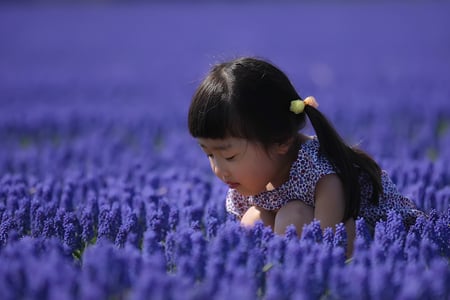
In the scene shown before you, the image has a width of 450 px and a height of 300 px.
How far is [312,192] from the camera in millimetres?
3742

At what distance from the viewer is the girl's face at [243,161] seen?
11.9 feet

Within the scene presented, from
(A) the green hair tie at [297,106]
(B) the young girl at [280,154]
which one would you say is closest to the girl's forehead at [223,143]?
(B) the young girl at [280,154]

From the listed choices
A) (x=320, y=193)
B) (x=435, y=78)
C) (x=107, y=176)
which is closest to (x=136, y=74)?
(x=435, y=78)

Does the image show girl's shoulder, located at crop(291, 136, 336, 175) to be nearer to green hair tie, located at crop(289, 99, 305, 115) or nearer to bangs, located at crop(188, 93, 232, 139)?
green hair tie, located at crop(289, 99, 305, 115)

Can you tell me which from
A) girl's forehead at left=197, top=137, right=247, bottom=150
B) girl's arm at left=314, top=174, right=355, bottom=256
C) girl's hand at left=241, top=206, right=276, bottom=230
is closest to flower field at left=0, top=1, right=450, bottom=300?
girl's hand at left=241, top=206, right=276, bottom=230

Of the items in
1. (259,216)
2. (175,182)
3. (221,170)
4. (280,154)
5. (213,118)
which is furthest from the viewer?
(175,182)

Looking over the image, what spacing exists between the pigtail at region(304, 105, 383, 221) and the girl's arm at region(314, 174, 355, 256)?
3 centimetres

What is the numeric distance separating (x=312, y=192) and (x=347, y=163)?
0.70 ft

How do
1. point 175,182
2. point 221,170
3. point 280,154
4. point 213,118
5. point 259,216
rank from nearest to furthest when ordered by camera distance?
1. point 213,118
2. point 221,170
3. point 280,154
4. point 259,216
5. point 175,182

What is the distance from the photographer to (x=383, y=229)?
335 centimetres

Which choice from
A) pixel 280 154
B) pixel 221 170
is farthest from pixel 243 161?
pixel 280 154

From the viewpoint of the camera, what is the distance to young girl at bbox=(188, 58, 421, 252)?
359 cm

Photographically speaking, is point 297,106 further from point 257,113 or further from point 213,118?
point 213,118

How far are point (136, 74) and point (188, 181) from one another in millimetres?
10068
